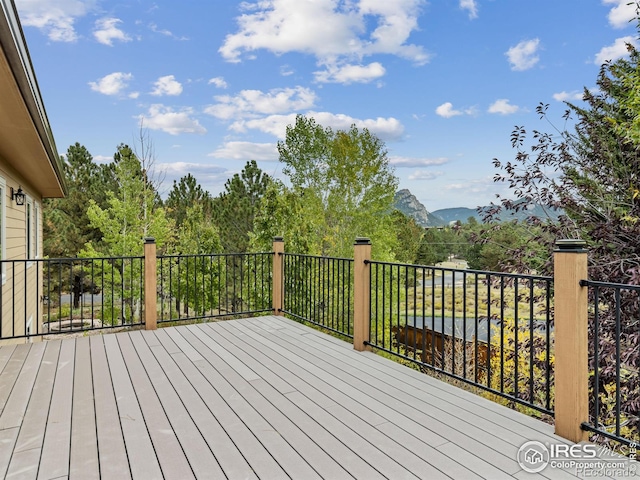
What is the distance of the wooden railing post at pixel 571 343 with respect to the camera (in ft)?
6.91

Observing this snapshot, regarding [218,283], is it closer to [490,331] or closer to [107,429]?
[490,331]

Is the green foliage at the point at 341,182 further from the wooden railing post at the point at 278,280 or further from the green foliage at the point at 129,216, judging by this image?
the wooden railing post at the point at 278,280

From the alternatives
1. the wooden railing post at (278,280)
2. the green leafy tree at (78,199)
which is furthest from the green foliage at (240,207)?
the wooden railing post at (278,280)

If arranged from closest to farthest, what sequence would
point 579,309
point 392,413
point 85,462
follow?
point 85,462 < point 579,309 < point 392,413

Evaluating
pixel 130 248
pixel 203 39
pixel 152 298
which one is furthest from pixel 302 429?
pixel 203 39

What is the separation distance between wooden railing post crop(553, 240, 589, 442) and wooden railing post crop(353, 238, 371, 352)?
1813 mm

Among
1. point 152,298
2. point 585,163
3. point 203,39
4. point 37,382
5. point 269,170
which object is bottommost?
point 37,382

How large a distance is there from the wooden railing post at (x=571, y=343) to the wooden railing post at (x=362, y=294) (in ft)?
5.95

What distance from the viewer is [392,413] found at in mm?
2434

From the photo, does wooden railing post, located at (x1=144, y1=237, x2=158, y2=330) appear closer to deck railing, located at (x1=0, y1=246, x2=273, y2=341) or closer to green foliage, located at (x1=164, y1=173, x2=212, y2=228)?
deck railing, located at (x1=0, y1=246, x2=273, y2=341)

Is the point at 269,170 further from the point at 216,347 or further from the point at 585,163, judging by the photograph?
the point at 216,347

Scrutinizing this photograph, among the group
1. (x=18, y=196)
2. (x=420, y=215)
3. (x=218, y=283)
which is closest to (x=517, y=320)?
(x=218, y=283)

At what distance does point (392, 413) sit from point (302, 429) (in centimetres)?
58

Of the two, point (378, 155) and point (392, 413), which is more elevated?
point (378, 155)
